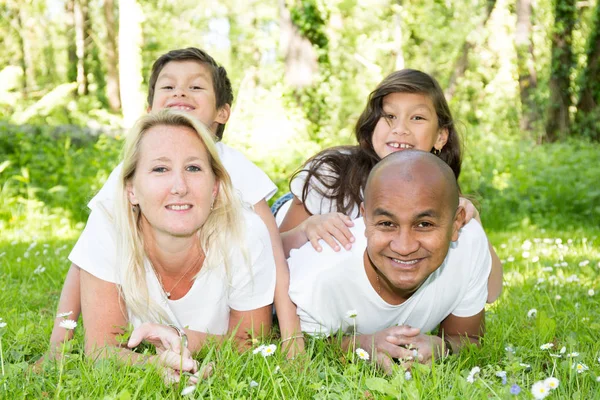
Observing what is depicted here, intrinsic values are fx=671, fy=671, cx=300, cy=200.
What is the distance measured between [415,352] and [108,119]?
400 inches

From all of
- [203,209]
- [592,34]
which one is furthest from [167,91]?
[592,34]

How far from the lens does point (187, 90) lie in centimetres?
380

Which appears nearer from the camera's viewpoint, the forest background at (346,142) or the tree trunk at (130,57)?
the forest background at (346,142)

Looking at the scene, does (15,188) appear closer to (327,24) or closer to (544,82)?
(327,24)

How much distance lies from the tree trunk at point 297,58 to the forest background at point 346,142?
0.03 metres

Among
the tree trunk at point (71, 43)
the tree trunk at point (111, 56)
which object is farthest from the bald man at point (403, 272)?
the tree trunk at point (71, 43)

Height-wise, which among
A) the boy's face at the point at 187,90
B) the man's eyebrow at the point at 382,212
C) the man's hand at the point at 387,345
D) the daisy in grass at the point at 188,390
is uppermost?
the boy's face at the point at 187,90

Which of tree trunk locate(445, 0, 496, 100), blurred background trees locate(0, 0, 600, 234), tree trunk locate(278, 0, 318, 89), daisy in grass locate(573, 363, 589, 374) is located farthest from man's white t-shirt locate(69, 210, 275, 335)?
tree trunk locate(445, 0, 496, 100)

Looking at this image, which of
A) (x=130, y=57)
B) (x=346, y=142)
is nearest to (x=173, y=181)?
(x=346, y=142)

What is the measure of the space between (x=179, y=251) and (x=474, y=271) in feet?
4.55

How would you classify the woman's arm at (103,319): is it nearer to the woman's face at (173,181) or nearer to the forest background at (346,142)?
the forest background at (346,142)

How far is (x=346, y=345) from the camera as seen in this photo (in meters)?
3.07

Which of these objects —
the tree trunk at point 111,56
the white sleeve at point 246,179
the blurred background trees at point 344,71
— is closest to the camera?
the white sleeve at point 246,179

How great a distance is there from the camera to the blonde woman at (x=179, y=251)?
2912 millimetres
